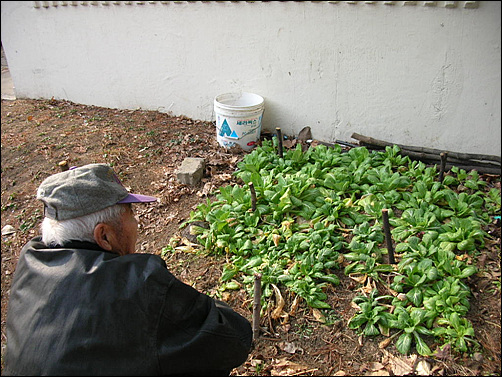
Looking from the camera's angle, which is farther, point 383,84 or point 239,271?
point 383,84

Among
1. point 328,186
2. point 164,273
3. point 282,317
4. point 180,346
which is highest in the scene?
point 164,273

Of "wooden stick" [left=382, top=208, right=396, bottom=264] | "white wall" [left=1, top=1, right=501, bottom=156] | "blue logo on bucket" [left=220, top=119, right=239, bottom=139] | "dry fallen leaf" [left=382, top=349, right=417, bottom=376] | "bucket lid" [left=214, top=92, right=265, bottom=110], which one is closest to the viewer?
"dry fallen leaf" [left=382, top=349, right=417, bottom=376]

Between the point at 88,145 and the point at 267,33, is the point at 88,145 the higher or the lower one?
the lower one

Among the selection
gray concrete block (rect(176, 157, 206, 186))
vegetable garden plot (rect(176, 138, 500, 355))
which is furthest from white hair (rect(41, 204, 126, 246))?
gray concrete block (rect(176, 157, 206, 186))

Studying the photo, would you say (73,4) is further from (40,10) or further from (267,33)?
(267,33)

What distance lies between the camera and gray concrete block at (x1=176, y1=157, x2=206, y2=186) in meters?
4.62

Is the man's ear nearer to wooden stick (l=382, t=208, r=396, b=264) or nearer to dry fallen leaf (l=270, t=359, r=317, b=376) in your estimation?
dry fallen leaf (l=270, t=359, r=317, b=376)

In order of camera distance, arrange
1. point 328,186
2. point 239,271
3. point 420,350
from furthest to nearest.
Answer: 1. point 328,186
2. point 239,271
3. point 420,350

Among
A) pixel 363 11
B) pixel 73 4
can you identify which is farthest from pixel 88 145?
pixel 363 11

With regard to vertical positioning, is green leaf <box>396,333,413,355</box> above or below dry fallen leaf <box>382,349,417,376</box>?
above

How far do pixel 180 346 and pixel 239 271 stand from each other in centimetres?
186

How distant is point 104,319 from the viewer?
151cm

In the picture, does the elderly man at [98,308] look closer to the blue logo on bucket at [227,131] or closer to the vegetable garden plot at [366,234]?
the vegetable garden plot at [366,234]

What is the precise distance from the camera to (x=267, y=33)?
17.0 feet
